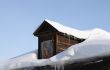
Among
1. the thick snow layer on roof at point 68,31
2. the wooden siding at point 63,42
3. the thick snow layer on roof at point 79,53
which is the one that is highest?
the thick snow layer on roof at point 68,31

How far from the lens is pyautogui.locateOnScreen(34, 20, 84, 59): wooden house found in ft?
70.5

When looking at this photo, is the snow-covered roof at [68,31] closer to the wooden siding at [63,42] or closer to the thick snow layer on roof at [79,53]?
the wooden siding at [63,42]

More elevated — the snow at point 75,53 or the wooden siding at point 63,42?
the wooden siding at point 63,42

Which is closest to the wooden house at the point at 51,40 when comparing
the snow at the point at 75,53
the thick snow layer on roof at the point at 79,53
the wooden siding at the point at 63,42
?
the wooden siding at the point at 63,42

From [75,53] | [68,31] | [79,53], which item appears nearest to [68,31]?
[68,31]

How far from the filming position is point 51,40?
21703 millimetres

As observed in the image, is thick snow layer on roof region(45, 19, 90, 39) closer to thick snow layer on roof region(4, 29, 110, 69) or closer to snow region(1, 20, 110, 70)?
snow region(1, 20, 110, 70)

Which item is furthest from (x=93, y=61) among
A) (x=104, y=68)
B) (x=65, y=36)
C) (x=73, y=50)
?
(x=65, y=36)

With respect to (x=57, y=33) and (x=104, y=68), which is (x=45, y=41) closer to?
(x=57, y=33)

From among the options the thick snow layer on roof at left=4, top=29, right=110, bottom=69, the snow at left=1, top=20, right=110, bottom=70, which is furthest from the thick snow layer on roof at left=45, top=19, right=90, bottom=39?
the thick snow layer on roof at left=4, top=29, right=110, bottom=69

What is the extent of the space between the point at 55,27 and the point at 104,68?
541cm

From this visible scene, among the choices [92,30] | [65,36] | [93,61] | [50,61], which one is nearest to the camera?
[93,61]

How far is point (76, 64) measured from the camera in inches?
715

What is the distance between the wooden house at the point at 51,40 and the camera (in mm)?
21484
